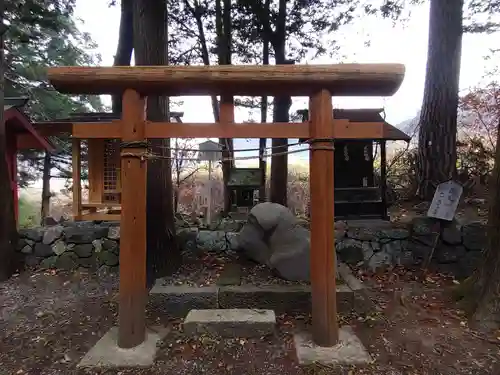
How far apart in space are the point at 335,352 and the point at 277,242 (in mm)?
1571

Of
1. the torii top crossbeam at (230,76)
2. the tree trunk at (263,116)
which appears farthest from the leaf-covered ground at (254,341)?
the tree trunk at (263,116)

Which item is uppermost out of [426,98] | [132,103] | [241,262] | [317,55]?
[317,55]

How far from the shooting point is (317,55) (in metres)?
8.65

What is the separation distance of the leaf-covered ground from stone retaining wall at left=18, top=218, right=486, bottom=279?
765 mm

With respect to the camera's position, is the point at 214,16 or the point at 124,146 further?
the point at 214,16

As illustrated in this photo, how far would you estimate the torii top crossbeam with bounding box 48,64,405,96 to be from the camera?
2.97m

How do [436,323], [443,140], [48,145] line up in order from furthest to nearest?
[48,145] → [443,140] → [436,323]

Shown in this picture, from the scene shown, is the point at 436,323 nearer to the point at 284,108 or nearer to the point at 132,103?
the point at 132,103

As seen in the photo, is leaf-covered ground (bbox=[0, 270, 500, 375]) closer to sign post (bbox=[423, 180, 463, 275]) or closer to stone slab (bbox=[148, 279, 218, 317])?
stone slab (bbox=[148, 279, 218, 317])

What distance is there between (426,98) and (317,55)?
291 cm

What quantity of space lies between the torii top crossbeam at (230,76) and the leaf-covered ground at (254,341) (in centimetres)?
231

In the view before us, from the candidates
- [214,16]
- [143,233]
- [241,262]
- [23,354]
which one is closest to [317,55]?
[214,16]

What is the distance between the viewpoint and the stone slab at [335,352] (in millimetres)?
2902

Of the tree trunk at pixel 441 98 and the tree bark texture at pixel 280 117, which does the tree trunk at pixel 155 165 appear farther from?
the tree trunk at pixel 441 98
